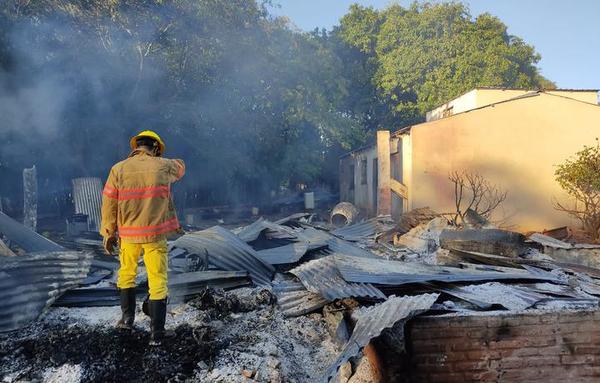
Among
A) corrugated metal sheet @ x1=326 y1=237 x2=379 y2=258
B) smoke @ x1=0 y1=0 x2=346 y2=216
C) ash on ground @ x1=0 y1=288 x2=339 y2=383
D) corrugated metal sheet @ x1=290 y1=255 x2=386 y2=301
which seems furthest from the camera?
smoke @ x1=0 y1=0 x2=346 y2=216

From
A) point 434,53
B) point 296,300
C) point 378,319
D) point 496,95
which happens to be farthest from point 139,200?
point 434,53

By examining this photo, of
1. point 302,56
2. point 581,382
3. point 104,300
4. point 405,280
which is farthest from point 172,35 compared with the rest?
point 581,382

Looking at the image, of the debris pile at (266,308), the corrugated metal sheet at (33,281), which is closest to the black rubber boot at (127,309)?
the debris pile at (266,308)

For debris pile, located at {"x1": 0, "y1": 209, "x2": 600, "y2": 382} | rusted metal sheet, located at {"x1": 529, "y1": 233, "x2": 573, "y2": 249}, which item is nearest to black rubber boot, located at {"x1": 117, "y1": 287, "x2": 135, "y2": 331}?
debris pile, located at {"x1": 0, "y1": 209, "x2": 600, "y2": 382}

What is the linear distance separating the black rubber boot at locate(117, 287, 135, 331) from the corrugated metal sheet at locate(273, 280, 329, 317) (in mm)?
1286

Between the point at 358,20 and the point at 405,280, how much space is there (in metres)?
21.5

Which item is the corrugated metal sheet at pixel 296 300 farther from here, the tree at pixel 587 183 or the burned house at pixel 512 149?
the burned house at pixel 512 149

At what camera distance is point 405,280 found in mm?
3668

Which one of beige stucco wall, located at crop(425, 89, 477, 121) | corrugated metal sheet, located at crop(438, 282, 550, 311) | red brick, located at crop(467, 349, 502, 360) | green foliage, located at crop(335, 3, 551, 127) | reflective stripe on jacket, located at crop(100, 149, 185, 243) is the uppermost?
green foliage, located at crop(335, 3, 551, 127)

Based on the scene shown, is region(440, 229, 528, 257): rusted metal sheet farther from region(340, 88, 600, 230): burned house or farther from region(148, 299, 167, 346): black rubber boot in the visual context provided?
region(340, 88, 600, 230): burned house

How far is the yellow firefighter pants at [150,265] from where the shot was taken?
125 inches

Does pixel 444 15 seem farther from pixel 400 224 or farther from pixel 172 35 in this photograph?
pixel 400 224

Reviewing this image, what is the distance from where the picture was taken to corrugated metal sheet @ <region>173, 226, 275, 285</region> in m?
4.70

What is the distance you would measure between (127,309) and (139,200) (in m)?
0.89
